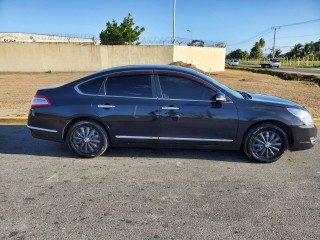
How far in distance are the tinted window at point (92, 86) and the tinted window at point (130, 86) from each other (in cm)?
14

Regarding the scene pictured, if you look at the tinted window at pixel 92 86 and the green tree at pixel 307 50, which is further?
the green tree at pixel 307 50

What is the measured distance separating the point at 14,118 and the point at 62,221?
487 centimetres

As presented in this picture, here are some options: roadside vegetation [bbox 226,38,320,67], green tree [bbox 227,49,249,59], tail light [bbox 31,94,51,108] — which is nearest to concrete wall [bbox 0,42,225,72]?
tail light [bbox 31,94,51,108]

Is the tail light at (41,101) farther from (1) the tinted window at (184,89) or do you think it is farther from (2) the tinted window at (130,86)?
(1) the tinted window at (184,89)

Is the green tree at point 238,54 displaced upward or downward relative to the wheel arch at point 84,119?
upward

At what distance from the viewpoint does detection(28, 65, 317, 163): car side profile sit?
4070 millimetres

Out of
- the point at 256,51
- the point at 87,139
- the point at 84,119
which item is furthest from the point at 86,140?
the point at 256,51

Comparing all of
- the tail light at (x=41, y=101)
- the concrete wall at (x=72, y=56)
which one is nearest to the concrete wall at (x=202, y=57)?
the concrete wall at (x=72, y=56)

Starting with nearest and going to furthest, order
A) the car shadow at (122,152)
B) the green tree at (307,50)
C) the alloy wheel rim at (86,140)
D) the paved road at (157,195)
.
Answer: the paved road at (157,195), the alloy wheel rim at (86,140), the car shadow at (122,152), the green tree at (307,50)

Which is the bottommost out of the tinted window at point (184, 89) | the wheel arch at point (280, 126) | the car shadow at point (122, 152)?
the car shadow at point (122, 152)

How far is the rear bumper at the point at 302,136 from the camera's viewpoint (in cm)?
408

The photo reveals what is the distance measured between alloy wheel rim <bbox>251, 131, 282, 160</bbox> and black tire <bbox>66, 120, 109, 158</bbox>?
8.12ft

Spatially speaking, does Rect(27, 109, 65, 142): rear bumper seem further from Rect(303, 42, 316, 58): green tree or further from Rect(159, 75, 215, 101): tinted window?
Rect(303, 42, 316, 58): green tree

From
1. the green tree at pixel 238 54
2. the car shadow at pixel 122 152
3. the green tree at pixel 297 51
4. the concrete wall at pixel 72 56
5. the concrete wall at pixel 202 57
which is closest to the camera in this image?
the car shadow at pixel 122 152
